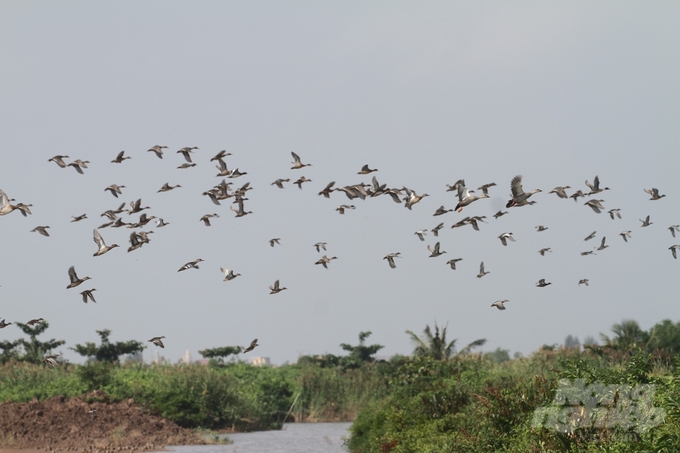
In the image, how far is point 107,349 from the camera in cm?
6588

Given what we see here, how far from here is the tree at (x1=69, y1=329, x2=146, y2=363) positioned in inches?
2530

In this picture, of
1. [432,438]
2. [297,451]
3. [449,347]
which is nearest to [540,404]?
[432,438]

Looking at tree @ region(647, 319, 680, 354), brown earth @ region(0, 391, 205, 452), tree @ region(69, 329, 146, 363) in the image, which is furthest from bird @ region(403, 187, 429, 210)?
tree @ region(69, 329, 146, 363)

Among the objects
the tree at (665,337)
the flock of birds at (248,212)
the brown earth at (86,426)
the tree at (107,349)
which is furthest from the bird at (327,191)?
the tree at (107,349)

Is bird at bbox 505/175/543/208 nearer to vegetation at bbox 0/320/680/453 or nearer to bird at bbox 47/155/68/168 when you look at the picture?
vegetation at bbox 0/320/680/453

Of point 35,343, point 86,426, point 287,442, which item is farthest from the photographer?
point 35,343

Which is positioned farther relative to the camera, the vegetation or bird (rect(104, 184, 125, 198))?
bird (rect(104, 184, 125, 198))

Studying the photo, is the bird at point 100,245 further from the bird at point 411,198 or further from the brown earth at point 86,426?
the brown earth at point 86,426

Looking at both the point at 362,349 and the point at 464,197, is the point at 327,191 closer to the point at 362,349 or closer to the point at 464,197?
the point at 464,197

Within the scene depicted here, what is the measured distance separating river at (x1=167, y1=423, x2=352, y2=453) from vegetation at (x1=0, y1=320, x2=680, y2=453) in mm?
1998

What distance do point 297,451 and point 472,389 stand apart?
12.5 m

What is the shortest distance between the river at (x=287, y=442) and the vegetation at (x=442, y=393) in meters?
2.00

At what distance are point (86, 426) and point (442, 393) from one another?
846 inches

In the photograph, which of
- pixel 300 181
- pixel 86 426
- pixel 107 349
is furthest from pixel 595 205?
pixel 107 349
